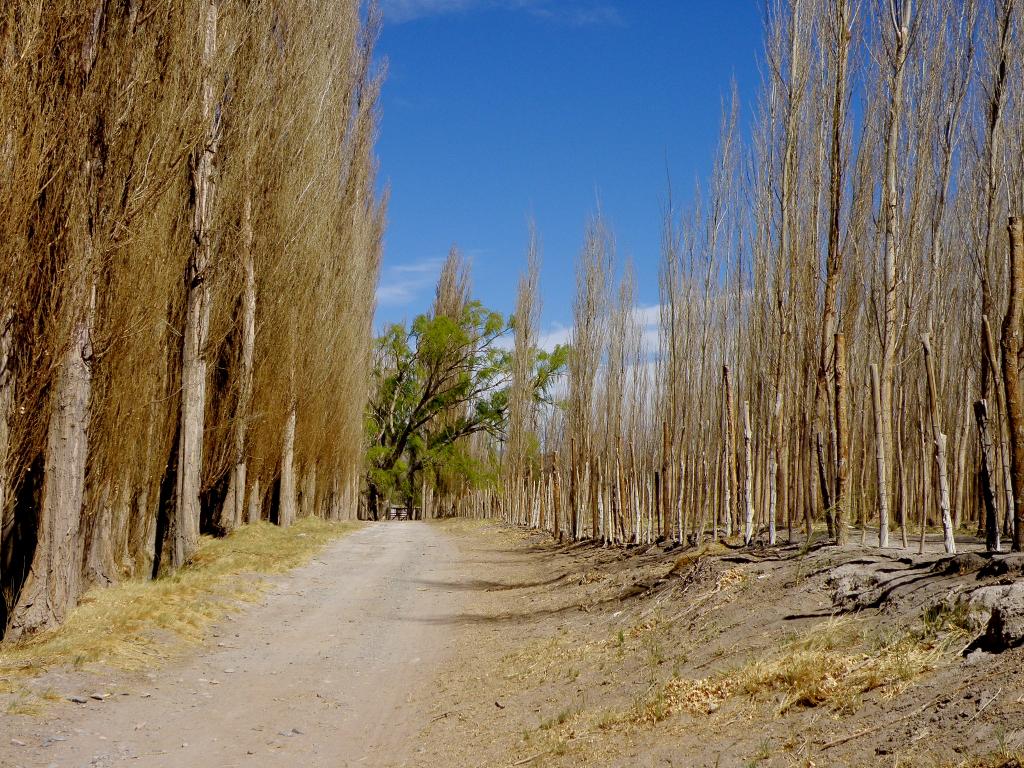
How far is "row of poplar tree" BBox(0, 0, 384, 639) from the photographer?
6.14 m

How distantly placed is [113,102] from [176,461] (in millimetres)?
5472

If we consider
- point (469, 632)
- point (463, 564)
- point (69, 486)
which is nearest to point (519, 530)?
point (463, 564)

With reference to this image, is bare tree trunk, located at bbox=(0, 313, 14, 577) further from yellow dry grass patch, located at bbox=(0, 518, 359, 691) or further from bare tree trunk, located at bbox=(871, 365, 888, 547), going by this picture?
bare tree trunk, located at bbox=(871, 365, 888, 547)

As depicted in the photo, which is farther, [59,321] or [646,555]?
[646,555]

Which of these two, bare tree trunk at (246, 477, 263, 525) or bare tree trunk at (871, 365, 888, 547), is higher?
bare tree trunk at (871, 365, 888, 547)

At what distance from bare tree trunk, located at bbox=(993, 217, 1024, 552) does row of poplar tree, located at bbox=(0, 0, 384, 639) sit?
6.24 meters

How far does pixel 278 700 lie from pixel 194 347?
608 centimetres

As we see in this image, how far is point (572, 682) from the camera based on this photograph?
18.5 ft

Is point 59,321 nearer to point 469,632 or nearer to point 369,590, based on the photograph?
point 469,632

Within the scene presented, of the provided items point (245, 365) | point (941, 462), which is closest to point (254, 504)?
point (245, 365)

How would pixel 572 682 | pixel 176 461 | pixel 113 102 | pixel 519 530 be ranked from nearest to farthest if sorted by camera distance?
pixel 572 682
pixel 113 102
pixel 176 461
pixel 519 530

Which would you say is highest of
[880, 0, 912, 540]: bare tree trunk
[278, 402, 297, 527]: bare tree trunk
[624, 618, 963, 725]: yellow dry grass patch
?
[880, 0, 912, 540]: bare tree trunk

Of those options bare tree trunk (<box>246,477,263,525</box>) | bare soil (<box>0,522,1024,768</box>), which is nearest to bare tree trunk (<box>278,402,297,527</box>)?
bare tree trunk (<box>246,477,263,525</box>)

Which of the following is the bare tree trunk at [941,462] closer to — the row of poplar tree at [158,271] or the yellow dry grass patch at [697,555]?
the yellow dry grass patch at [697,555]
